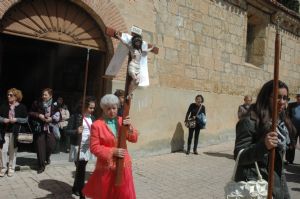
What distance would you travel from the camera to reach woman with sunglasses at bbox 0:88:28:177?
6.67 meters

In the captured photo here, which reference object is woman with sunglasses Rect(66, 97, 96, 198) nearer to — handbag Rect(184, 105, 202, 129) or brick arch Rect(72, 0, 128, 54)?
brick arch Rect(72, 0, 128, 54)

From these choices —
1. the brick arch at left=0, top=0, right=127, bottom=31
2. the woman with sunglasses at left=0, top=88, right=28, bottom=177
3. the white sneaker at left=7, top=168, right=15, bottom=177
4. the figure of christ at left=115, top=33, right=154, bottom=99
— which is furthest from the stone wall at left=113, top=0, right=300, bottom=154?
the figure of christ at left=115, top=33, right=154, bottom=99

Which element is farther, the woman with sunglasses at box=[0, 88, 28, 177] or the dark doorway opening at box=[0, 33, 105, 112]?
the dark doorway opening at box=[0, 33, 105, 112]

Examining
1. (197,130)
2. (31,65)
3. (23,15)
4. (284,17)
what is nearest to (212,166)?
(197,130)

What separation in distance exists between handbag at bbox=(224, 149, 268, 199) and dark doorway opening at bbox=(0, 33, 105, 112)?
6.80 m

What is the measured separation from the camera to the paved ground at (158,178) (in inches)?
240

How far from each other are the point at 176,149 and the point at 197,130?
74 centimetres

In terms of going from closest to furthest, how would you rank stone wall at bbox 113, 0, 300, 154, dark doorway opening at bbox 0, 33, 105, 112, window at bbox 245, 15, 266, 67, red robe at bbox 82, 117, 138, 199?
1. red robe at bbox 82, 117, 138, 199
2. stone wall at bbox 113, 0, 300, 154
3. dark doorway opening at bbox 0, 33, 105, 112
4. window at bbox 245, 15, 266, 67

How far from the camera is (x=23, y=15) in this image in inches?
294

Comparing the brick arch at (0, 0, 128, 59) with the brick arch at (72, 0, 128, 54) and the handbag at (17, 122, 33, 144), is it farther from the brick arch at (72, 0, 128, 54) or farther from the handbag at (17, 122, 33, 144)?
the handbag at (17, 122, 33, 144)

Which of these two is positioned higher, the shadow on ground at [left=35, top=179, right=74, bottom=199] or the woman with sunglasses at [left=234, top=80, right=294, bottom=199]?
the woman with sunglasses at [left=234, top=80, right=294, bottom=199]

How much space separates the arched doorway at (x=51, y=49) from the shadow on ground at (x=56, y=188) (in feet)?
8.96

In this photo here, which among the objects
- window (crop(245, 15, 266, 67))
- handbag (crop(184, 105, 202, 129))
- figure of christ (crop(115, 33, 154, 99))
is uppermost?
window (crop(245, 15, 266, 67))

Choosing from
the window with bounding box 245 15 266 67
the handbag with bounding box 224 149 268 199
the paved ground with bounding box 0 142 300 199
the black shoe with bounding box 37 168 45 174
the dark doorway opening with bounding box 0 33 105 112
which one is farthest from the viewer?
the window with bounding box 245 15 266 67
